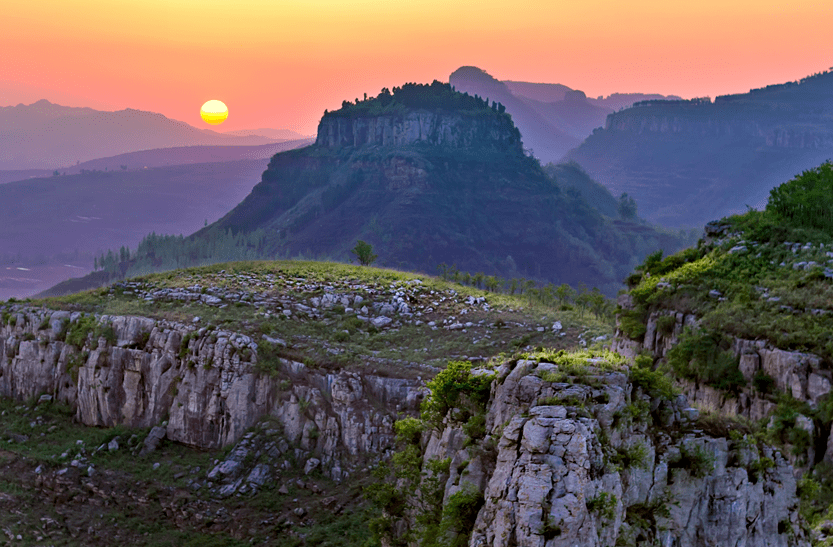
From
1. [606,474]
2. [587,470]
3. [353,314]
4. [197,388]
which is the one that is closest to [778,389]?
[606,474]

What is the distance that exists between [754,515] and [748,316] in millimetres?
9111

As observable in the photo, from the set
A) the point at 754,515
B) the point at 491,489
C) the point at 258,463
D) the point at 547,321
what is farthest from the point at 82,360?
the point at 754,515

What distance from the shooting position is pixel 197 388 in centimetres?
2808

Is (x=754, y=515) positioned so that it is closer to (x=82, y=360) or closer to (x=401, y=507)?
(x=401, y=507)

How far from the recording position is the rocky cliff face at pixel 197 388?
25.5 meters

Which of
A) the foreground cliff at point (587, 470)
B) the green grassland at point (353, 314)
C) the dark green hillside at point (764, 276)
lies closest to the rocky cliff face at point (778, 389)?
the dark green hillside at point (764, 276)

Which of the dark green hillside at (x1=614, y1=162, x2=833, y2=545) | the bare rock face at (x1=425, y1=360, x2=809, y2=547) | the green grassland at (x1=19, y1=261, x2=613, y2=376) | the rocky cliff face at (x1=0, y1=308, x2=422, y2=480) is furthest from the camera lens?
the green grassland at (x1=19, y1=261, x2=613, y2=376)

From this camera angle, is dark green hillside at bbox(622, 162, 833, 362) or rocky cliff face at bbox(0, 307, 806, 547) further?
dark green hillside at bbox(622, 162, 833, 362)

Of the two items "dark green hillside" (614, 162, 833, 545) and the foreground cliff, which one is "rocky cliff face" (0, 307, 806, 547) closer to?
the foreground cliff

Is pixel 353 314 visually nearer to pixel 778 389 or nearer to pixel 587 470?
pixel 778 389

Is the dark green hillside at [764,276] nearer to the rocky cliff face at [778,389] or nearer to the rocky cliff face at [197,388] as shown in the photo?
the rocky cliff face at [778,389]

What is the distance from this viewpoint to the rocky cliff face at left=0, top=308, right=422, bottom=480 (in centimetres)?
2548

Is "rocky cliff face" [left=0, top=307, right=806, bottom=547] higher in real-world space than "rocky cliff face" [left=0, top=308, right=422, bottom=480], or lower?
higher

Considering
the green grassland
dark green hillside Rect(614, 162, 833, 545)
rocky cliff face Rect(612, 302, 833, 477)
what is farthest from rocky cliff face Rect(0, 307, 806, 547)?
the green grassland
